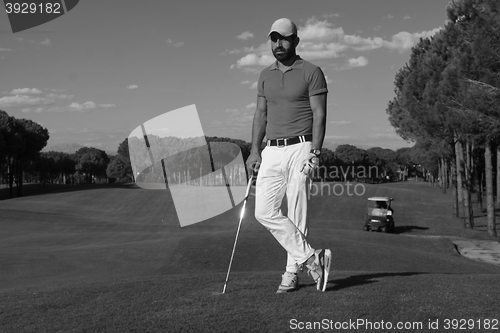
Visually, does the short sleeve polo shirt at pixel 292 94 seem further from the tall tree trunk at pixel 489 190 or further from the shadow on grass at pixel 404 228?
the shadow on grass at pixel 404 228

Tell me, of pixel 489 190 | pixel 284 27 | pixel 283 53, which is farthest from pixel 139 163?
pixel 284 27

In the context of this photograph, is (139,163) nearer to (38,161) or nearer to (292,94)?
(292,94)

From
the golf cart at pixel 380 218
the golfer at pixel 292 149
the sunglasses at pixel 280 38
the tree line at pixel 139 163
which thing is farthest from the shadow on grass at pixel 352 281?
the golf cart at pixel 380 218

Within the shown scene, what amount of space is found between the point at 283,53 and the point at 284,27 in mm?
346

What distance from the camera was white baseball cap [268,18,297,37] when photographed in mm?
7223

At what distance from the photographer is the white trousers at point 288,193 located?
24.2 ft

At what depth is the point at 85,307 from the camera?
7043 millimetres

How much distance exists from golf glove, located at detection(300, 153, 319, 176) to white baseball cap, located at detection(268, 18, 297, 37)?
65.8 inches

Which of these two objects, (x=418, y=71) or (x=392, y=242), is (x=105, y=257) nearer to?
(x=392, y=242)

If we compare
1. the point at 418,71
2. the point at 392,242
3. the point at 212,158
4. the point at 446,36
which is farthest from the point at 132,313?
the point at 212,158

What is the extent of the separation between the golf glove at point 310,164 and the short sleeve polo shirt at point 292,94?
16.5 inches

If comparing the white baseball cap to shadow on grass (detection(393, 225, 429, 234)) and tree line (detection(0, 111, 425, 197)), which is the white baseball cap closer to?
tree line (detection(0, 111, 425, 197))

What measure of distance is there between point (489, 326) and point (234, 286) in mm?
3465

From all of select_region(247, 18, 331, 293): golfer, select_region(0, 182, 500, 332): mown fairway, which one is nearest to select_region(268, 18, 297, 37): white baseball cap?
select_region(247, 18, 331, 293): golfer
